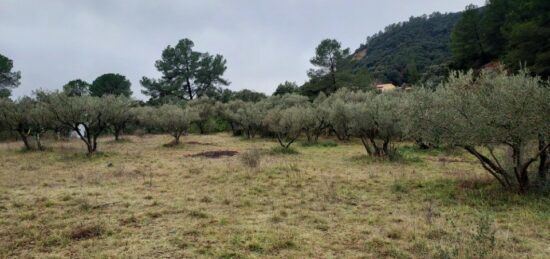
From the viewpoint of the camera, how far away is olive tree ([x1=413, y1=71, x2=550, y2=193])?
304 inches

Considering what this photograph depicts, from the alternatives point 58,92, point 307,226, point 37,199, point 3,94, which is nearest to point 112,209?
point 37,199

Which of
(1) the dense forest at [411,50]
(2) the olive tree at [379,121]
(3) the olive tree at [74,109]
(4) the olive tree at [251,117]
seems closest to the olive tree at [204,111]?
(4) the olive tree at [251,117]

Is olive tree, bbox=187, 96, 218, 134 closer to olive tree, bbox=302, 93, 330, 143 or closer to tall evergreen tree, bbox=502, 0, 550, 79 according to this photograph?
olive tree, bbox=302, 93, 330, 143

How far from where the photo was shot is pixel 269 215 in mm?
7973

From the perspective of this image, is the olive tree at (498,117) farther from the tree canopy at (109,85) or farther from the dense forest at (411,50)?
the tree canopy at (109,85)

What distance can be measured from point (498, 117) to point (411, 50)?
87707 mm

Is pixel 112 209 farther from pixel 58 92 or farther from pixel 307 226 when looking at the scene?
pixel 58 92

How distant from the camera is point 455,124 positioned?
29.0 ft

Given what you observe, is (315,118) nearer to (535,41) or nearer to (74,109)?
(74,109)

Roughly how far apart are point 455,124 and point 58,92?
2297 cm

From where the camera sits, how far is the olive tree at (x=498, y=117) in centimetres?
771

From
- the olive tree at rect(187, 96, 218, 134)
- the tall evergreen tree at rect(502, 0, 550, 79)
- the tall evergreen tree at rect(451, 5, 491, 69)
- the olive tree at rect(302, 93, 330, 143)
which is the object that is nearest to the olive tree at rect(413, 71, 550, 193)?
the olive tree at rect(302, 93, 330, 143)

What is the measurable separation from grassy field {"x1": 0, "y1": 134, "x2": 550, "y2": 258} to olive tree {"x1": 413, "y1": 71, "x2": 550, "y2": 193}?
1.21 metres

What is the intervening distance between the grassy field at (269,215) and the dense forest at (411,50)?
1923 inches
